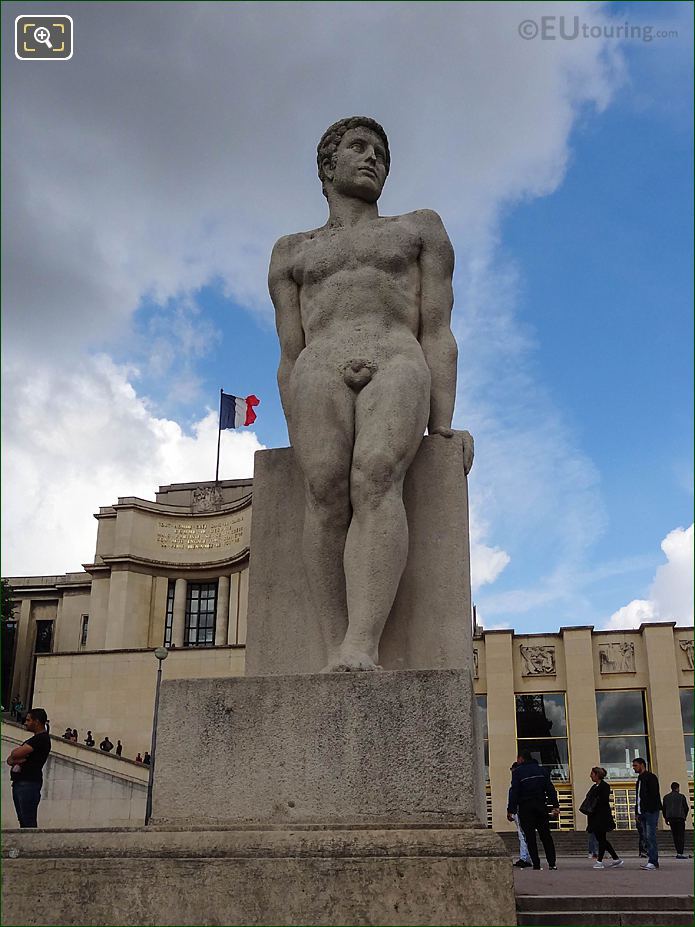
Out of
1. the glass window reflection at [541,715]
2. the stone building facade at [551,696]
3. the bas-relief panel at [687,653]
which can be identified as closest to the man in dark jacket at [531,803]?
the stone building facade at [551,696]

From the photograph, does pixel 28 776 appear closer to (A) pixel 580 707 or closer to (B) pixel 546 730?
(B) pixel 546 730

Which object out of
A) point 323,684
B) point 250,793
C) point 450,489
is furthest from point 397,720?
point 450,489

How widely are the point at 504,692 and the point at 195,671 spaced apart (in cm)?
1149

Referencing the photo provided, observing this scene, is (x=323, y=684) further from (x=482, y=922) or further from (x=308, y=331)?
(x=308, y=331)

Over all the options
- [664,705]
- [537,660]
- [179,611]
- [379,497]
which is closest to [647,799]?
[379,497]

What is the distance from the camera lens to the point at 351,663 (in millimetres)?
4695

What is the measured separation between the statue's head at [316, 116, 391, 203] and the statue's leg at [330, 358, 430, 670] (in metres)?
1.35

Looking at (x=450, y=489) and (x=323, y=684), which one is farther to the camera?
(x=450, y=489)

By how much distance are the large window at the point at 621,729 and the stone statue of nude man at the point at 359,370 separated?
31.0 m

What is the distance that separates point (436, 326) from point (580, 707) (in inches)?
1222

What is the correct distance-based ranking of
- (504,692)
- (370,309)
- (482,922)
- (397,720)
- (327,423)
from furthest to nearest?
(504,692) < (370,309) < (327,423) < (397,720) < (482,922)

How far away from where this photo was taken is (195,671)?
34500 millimetres

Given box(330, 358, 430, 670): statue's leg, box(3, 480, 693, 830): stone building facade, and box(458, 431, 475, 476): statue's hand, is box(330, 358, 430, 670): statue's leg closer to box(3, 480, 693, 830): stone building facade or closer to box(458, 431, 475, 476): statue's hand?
box(458, 431, 475, 476): statue's hand

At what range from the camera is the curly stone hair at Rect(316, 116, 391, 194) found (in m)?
6.00
